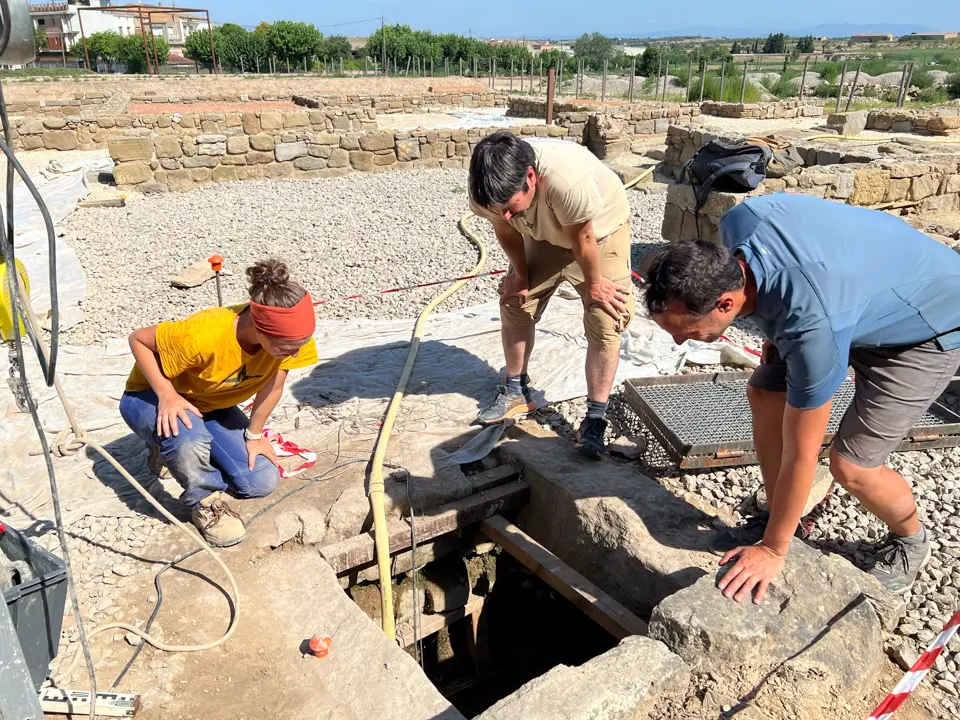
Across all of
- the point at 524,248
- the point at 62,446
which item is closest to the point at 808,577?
the point at 524,248

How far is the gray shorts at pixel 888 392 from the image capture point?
236 centimetres

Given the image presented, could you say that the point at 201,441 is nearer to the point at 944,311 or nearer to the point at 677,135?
the point at 944,311

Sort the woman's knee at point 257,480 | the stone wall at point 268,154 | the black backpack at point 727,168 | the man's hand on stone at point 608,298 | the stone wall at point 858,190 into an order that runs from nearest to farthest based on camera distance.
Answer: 1. the woman's knee at point 257,480
2. the man's hand on stone at point 608,298
3. the black backpack at point 727,168
4. the stone wall at point 858,190
5. the stone wall at point 268,154

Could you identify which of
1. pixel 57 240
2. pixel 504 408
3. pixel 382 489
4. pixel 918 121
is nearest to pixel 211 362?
pixel 382 489

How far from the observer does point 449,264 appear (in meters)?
7.18

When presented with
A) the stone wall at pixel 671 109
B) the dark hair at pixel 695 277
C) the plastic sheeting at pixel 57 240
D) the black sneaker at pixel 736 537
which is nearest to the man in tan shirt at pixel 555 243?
the black sneaker at pixel 736 537

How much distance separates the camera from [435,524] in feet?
11.4

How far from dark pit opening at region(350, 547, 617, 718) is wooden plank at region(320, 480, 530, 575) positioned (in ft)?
1.44

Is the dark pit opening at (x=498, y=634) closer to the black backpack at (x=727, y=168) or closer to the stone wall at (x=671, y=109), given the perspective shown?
the black backpack at (x=727, y=168)

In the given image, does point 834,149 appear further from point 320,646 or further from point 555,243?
point 320,646

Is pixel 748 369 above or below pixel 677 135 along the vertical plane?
below

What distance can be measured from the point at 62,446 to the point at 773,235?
365cm

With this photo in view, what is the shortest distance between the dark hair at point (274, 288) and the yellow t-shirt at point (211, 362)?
0.95 feet

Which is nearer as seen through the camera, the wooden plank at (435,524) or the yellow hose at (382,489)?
the yellow hose at (382,489)
